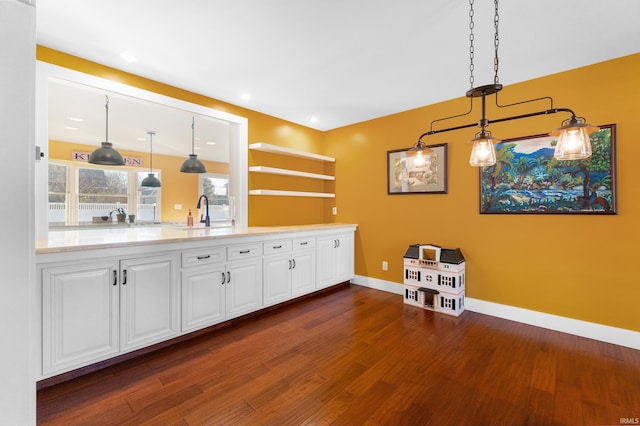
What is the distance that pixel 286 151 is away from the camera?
161 inches

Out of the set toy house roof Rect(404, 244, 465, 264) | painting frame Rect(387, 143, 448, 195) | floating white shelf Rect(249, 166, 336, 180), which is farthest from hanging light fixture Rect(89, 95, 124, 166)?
toy house roof Rect(404, 244, 465, 264)

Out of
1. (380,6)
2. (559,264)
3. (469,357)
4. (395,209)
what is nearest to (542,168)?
(559,264)

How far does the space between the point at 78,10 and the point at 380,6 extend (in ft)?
6.97

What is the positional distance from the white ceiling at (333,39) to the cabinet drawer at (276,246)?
1.80 meters

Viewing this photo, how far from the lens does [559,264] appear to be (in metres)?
2.86

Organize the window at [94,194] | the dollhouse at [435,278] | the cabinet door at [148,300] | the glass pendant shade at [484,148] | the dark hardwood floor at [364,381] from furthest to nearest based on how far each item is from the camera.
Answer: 1. the window at [94,194]
2. the dollhouse at [435,278]
3. the cabinet door at [148,300]
4. the glass pendant shade at [484,148]
5. the dark hardwood floor at [364,381]

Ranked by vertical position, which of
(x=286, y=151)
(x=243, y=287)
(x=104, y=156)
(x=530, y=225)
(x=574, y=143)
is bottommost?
(x=243, y=287)

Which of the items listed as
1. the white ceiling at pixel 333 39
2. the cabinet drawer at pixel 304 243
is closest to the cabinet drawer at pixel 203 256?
the cabinet drawer at pixel 304 243

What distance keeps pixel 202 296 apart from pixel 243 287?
0.45 m

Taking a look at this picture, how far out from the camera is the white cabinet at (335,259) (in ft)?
13.0

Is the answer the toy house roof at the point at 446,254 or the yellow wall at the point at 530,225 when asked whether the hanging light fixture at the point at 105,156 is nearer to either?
the yellow wall at the point at 530,225

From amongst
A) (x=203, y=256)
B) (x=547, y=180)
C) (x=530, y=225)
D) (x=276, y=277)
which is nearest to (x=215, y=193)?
(x=276, y=277)

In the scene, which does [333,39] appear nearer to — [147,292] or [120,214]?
[147,292]

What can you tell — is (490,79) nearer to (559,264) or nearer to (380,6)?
(380,6)
